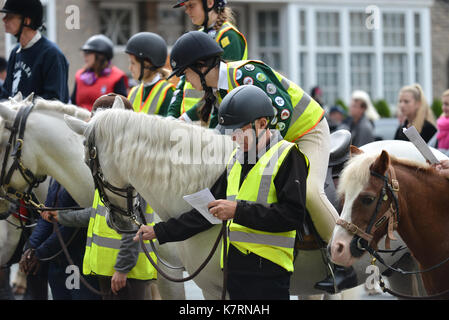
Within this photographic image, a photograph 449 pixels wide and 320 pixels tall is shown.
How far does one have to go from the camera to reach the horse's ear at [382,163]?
13.7 ft

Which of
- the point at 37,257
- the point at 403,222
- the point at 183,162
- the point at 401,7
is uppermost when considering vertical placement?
the point at 401,7

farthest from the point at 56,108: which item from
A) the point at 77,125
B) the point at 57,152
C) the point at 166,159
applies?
the point at 166,159

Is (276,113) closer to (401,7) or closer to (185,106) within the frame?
(185,106)

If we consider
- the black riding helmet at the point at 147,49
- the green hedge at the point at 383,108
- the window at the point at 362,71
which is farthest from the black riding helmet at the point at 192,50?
the window at the point at 362,71

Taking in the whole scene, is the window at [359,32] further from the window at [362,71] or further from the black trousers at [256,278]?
the black trousers at [256,278]

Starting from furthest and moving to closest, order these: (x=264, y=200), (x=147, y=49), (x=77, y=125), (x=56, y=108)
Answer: (x=147, y=49) < (x=56, y=108) < (x=77, y=125) < (x=264, y=200)

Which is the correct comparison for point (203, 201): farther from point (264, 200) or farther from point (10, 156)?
point (10, 156)

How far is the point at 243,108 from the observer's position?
3.88 m

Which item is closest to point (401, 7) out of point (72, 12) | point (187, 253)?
point (72, 12)

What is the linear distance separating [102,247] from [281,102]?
1.56 metres

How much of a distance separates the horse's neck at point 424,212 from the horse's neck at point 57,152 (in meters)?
2.22

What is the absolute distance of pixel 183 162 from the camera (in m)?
4.16

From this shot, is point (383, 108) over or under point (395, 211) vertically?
over
